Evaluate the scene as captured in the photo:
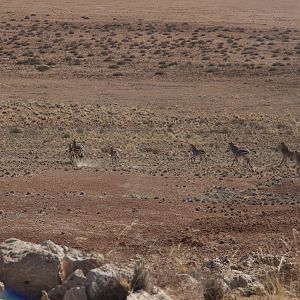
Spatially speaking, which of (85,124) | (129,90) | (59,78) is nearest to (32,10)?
(59,78)

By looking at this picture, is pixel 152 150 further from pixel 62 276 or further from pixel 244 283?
pixel 62 276

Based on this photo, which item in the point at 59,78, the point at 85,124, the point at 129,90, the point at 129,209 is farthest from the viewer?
the point at 59,78

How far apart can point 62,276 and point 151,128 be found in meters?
28.9

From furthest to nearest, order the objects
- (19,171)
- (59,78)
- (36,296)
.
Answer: (59,78), (19,171), (36,296)

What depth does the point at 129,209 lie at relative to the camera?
17.8 m

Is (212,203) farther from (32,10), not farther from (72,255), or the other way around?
(32,10)

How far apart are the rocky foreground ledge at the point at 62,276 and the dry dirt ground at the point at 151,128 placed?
0.71m

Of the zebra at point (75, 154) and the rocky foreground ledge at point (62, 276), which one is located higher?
the rocky foreground ledge at point (62, 276)

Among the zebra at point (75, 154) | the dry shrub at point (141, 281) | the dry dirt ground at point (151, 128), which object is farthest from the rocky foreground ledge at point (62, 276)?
the zebra at point (75, 154)

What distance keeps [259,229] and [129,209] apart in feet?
10.8

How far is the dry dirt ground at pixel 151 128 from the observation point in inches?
618

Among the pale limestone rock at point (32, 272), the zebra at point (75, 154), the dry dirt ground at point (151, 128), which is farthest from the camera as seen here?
the zebra at point (75, 154)

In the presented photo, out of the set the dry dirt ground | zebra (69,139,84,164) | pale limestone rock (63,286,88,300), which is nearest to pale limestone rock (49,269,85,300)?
pale limestone rock (63,286,88,300)

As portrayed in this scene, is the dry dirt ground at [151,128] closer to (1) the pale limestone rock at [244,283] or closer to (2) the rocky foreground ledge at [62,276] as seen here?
(1) the pale limestone rock at [244,283]
